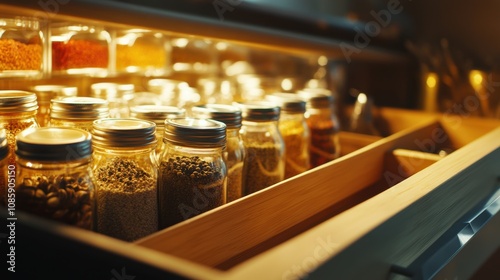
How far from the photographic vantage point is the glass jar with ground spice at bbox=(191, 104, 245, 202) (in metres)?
0.90

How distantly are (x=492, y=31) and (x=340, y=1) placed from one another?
0.59 m

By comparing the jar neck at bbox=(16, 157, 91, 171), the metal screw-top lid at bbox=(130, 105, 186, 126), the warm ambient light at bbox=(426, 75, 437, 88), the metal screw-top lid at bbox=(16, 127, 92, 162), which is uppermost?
the warm ambient light at bbox=(426, 75, 437, 88)

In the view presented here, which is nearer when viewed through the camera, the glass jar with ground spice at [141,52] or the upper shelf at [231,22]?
the upper shelf at [231,22]

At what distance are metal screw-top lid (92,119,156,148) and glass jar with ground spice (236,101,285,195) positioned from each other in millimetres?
276

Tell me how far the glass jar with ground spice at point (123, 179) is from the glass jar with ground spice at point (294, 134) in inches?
15.9

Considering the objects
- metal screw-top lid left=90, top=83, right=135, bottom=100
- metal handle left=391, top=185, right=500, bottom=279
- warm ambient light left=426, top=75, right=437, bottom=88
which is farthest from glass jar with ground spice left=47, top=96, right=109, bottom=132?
warm ambient light left=426, top=75, right=437, bottom=88

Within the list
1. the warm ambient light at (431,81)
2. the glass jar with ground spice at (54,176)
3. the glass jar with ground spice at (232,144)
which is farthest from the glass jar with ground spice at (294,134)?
the warm ambient light at (431,81)

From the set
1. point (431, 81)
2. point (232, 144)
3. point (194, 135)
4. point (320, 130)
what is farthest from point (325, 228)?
point (431, 81)

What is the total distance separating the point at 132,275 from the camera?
48 centimetres

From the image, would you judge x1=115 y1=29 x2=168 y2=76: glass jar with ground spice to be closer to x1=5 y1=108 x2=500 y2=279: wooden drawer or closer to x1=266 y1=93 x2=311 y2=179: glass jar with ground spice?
x1=266 y1=93 x2=311 y2=179: glass jar with ground spice

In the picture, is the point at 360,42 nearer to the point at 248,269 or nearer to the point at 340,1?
the point at 340,1

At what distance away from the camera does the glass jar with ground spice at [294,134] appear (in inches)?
43.3

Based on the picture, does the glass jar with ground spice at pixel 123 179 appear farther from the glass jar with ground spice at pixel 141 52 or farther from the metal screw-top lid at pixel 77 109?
the glass jar with ground spice at pixel 141 52

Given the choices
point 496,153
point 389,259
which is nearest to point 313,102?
point 496,153
